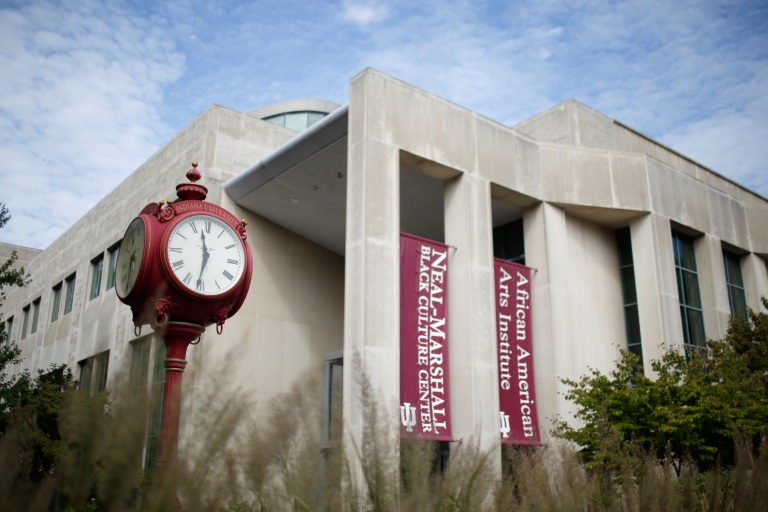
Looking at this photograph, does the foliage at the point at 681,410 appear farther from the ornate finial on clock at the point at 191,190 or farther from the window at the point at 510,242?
the ornate finial on clock at the point at 191,190

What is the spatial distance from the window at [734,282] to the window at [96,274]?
2302 cm

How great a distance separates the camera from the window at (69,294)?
32819mm

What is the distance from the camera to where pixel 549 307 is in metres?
20.7

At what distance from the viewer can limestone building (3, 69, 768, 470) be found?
17719 millimetres

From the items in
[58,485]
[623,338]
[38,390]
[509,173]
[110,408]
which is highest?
[509,173]

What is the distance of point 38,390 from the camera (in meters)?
22.1

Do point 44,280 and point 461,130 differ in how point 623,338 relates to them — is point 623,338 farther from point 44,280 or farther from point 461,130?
point 44,280

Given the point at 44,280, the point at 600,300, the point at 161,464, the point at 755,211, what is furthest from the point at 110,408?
the point at 44,280

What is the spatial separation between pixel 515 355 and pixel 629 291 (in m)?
5.67

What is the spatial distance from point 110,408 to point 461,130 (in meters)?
18.1

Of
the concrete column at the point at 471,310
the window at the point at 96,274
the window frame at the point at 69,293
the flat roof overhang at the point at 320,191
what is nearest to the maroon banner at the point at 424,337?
the concrete column at the point at 471,310

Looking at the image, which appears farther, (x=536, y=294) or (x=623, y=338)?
(x=623, y=338)

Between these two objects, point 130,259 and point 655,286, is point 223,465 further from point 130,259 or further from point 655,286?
point 655,286

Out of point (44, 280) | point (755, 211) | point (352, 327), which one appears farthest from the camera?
point (44, 280)
